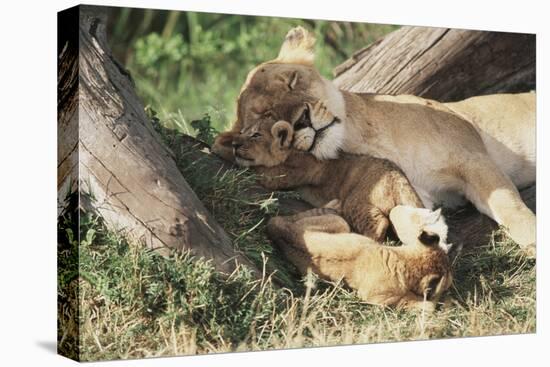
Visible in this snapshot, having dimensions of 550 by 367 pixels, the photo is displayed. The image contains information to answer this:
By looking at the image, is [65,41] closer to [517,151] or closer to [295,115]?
[295,115]

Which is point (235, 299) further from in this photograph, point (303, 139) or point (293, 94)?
point (293, 94)

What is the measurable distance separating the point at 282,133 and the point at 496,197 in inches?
65.4

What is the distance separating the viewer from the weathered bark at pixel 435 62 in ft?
25.6

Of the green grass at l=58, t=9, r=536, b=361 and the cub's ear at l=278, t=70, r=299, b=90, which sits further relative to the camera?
the cub's ear at l=278, t=70, r=299, b=90

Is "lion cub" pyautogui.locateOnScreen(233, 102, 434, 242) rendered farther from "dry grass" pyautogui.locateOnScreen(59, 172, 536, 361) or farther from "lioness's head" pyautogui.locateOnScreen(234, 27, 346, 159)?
"dry grass" pyautogui.locateOnScreen(59, 172, 536, 361)

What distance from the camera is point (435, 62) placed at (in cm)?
788


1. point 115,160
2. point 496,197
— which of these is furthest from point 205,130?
point 496,197

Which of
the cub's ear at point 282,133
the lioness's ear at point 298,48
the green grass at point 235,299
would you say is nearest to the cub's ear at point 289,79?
the lioness's ear at point 298,48

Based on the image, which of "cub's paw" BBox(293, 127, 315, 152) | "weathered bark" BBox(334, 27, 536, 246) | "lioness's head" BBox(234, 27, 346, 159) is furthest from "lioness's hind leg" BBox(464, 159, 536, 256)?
"cub's paw" BBox(293, 127, 315, 152)

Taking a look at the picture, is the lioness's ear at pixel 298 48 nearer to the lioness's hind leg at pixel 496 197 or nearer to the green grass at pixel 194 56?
the green grass at pixel 194 56

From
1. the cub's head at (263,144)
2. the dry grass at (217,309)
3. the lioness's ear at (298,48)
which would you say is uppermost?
the lioness's ear at (298,48)

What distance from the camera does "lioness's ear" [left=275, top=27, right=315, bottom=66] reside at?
23.4ft

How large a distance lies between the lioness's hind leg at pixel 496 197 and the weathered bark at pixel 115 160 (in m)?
2.02

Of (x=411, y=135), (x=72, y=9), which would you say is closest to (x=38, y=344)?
(x=72, y=9)
